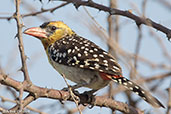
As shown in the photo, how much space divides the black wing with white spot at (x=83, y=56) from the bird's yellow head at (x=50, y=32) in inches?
12.3

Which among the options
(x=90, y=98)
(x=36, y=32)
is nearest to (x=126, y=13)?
(x=90, y=98)

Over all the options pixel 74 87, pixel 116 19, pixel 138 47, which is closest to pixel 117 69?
pixel 138 47

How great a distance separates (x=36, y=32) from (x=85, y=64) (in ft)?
3.76

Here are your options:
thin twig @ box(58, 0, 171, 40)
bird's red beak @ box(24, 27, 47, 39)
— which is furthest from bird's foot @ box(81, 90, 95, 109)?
bird's red beak @ box(24, 27, 47, 39)

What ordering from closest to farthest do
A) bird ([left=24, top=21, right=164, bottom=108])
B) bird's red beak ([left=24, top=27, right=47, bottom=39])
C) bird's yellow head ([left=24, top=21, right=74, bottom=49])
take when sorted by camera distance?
bird ([left=24, top=21, right=164, bottom=108]) → bird's red beak ([left=24, top=27, right=47, bottom=39]) → bird's yellow head ([left=24, top=21, right=74, bottom=49])

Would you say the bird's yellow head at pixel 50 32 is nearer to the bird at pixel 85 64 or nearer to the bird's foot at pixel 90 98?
the bird at pixel 85 64

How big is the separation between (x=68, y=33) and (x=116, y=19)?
890mm

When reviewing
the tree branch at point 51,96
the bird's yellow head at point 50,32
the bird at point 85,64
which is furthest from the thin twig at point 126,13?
the bird's yellow head at point 50,32

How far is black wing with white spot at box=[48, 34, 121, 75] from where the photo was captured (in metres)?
3.92

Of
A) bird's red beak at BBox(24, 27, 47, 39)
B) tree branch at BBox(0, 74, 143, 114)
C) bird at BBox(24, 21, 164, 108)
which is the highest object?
bird's red beak at BBox(24, 27, 47, 39)

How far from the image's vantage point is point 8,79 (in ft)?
9.01

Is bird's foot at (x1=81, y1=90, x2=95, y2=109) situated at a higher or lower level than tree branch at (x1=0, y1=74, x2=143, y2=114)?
higher

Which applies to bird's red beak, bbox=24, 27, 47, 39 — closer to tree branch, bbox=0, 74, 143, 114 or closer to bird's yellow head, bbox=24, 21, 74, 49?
bird's yellow head, bbox=24, 21, 74, 49

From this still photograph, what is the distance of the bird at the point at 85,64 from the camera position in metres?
3.85
